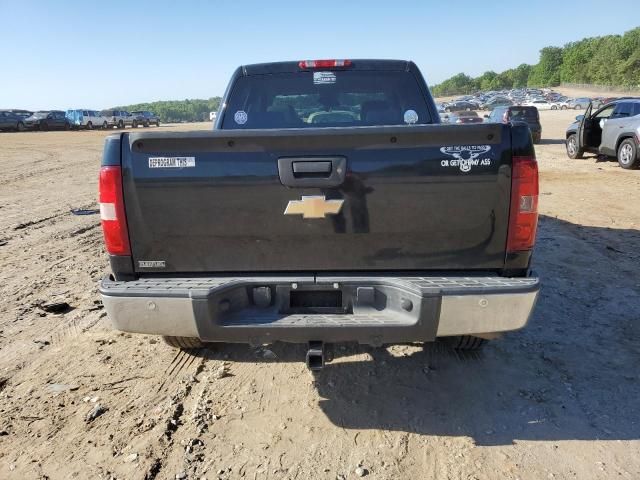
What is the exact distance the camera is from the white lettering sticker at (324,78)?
4223 millimetres

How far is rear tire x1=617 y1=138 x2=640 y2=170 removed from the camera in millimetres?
12570

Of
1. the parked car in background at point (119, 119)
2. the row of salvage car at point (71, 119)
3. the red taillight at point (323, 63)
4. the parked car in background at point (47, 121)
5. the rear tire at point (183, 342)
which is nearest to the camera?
the rear tire at point (183, 342)

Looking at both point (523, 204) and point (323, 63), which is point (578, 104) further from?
point (523, 204)

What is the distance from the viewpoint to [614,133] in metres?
13.4

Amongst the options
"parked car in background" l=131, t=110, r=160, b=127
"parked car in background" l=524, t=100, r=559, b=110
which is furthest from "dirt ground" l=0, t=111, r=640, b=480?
"parked car in background" l=524, t=100, r=559, b=110

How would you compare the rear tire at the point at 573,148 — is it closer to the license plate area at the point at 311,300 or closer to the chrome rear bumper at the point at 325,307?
the chrome rear bumper at the point at 325,307

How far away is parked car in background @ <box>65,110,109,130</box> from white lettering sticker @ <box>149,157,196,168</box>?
48.7 metres

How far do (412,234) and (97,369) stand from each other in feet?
8.22

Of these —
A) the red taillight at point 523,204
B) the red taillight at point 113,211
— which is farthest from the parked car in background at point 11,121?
the red taillight at point 523,204

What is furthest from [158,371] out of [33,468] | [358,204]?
[358,204]

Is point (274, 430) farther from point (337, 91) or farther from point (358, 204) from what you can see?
point (337, 91)

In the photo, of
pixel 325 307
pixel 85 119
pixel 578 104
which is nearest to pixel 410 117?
pixel 325 307

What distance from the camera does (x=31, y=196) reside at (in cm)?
1074

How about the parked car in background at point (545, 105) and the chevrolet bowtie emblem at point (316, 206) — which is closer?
the chevrolet bowtie emblem at point (316, 206)
